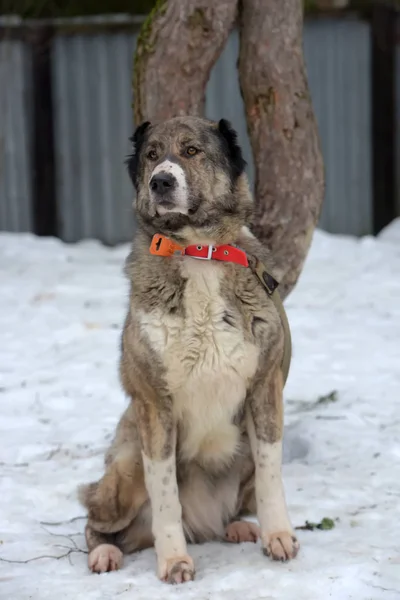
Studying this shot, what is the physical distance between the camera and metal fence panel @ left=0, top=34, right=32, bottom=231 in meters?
8.97

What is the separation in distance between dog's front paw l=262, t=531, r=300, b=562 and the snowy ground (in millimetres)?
42

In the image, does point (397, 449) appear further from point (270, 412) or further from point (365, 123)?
point (365, 123)

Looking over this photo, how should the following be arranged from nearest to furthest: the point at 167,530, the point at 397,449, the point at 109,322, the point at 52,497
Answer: the point at 167,530 < the point at 52,497 < the point at 397,449 < the point at 109,322

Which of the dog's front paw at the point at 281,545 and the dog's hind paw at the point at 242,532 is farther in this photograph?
the dog's hind paw at the point at 242,532

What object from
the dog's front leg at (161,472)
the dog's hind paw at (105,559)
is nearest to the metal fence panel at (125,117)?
the dog's front leg at (161,472)

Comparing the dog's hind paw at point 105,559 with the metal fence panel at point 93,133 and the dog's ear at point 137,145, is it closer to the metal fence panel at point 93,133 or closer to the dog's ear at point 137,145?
the dog's ear at point 137,145

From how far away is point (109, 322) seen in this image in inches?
256

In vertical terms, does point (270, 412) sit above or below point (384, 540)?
above

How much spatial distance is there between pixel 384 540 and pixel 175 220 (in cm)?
139

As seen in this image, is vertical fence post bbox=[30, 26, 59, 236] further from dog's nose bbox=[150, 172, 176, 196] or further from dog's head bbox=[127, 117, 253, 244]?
dog's nose bbox=[150, 172, 176, 196]

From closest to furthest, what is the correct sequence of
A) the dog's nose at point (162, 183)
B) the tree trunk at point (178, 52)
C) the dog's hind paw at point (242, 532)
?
the dog's nose at point (162, 183)
the dog's hind paw at point (242, 532)
the tree trunk at point (178, 52)

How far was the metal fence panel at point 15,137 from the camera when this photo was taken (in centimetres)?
897

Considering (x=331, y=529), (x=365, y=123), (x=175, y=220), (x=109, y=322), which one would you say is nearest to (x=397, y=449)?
(x=331, y=529)

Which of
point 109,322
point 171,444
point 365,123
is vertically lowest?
point 109,322
